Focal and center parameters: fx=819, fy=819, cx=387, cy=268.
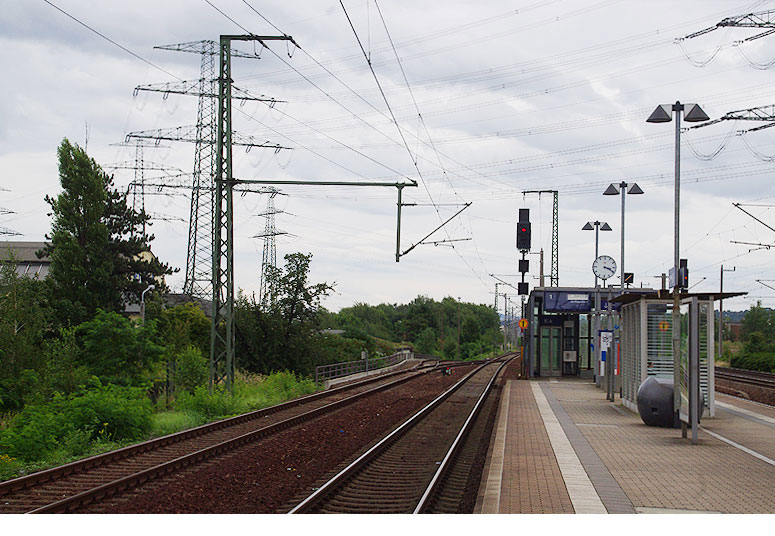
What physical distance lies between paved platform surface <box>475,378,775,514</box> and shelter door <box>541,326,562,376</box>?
61.2 feet

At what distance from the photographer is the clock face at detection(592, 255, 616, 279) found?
3150 centimetres

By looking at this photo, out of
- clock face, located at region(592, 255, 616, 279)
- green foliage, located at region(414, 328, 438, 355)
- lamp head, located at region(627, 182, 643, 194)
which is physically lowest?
green foliage, located at region(414, 328, 438, 355)

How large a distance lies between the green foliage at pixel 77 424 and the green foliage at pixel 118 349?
748 centimetres

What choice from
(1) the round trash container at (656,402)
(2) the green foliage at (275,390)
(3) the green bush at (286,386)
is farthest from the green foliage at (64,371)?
(1) the round trash container at (656,402)

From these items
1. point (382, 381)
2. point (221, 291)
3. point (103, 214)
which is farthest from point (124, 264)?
point (221, 291)

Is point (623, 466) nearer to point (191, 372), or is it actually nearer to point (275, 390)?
point (191, 372)

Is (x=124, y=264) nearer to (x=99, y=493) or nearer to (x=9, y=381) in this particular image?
(x=9, y=381)

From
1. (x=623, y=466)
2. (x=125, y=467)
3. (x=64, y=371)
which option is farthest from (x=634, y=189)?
(x=125, y=467)

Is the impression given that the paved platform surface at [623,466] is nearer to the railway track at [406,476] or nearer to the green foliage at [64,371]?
the railway track at [406,476]

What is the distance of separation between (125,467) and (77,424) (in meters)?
4.77

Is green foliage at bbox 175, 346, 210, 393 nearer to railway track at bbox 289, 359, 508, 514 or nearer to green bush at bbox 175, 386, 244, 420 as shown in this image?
green bush at bbox 175, 386, 244, 420

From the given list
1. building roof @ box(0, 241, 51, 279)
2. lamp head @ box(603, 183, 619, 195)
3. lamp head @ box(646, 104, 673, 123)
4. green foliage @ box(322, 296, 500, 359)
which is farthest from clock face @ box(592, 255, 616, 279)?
building roof @ box(0, 241, 51, 279)

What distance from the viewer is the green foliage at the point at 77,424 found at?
1524 centimetres

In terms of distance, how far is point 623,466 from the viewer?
12.5 metres
